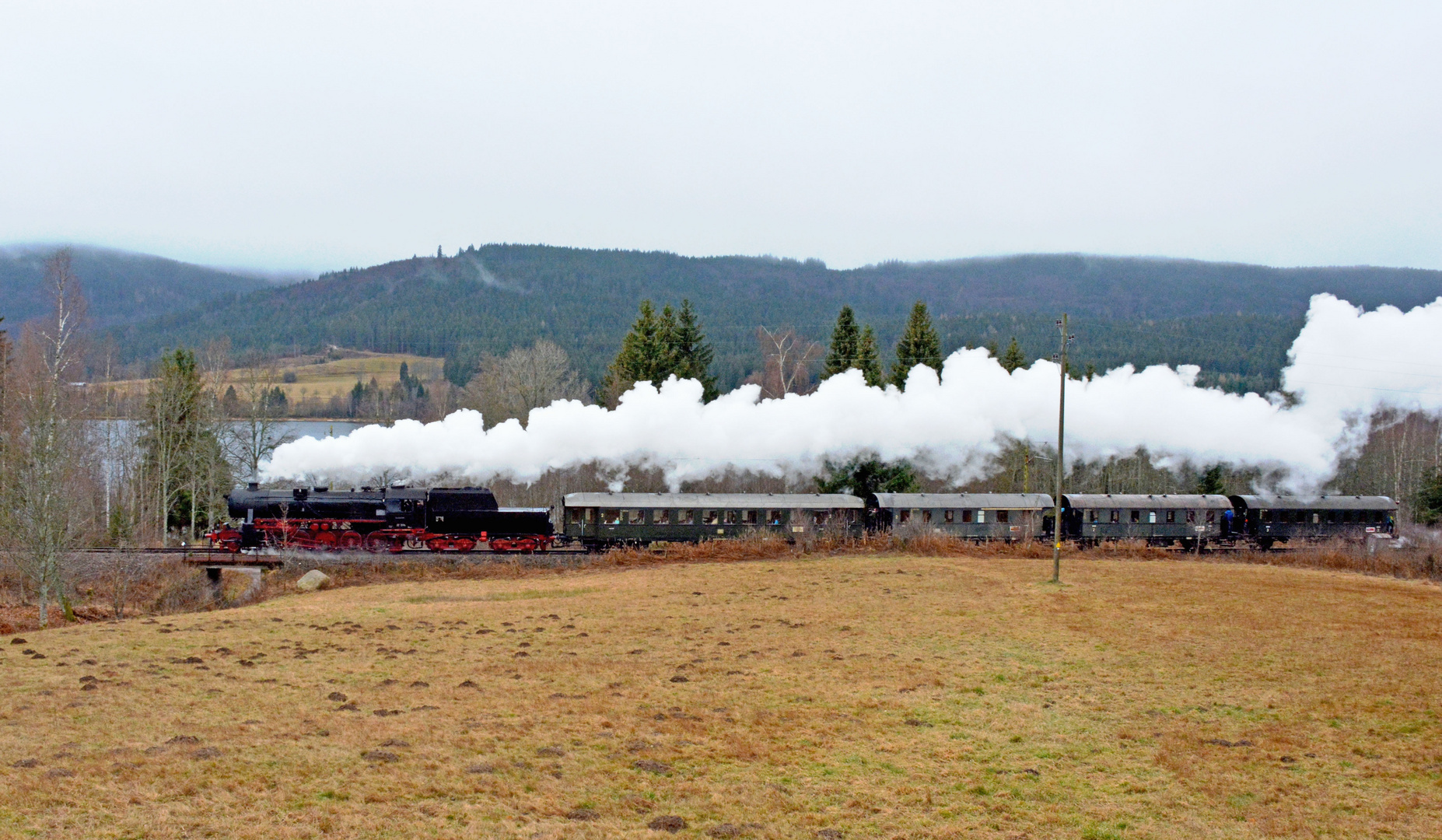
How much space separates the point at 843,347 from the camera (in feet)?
221

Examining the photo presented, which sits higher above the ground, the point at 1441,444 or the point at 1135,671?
the point at 1441,444

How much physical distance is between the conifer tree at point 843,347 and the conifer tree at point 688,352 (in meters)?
8.66

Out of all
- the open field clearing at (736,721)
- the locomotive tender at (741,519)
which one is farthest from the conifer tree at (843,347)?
the open field clearing at (736,721)

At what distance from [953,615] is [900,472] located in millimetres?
24160

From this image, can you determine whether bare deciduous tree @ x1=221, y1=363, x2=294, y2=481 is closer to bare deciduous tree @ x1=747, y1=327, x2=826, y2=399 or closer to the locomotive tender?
the locomotive tender

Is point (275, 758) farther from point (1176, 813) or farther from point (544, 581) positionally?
Answer: point (544, 581)

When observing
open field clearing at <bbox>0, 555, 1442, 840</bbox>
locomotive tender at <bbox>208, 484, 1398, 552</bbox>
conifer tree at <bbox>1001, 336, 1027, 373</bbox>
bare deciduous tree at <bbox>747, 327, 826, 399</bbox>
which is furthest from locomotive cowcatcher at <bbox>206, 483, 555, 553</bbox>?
conifer tree at <bbox>1001, 336, 1027, 373</bbox>

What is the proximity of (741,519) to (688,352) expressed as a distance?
87.9ft

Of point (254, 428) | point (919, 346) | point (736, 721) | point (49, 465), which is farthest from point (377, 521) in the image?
point (919, 346)

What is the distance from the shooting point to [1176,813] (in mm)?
13344

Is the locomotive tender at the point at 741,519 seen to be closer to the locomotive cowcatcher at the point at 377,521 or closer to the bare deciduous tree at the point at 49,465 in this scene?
the locomotive cowcatcher at the point at 377,521

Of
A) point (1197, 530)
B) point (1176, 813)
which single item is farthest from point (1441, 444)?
point (1176, 813)

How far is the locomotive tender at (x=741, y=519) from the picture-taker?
42.6 meters

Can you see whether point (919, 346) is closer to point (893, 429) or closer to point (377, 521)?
point (893, 429)
